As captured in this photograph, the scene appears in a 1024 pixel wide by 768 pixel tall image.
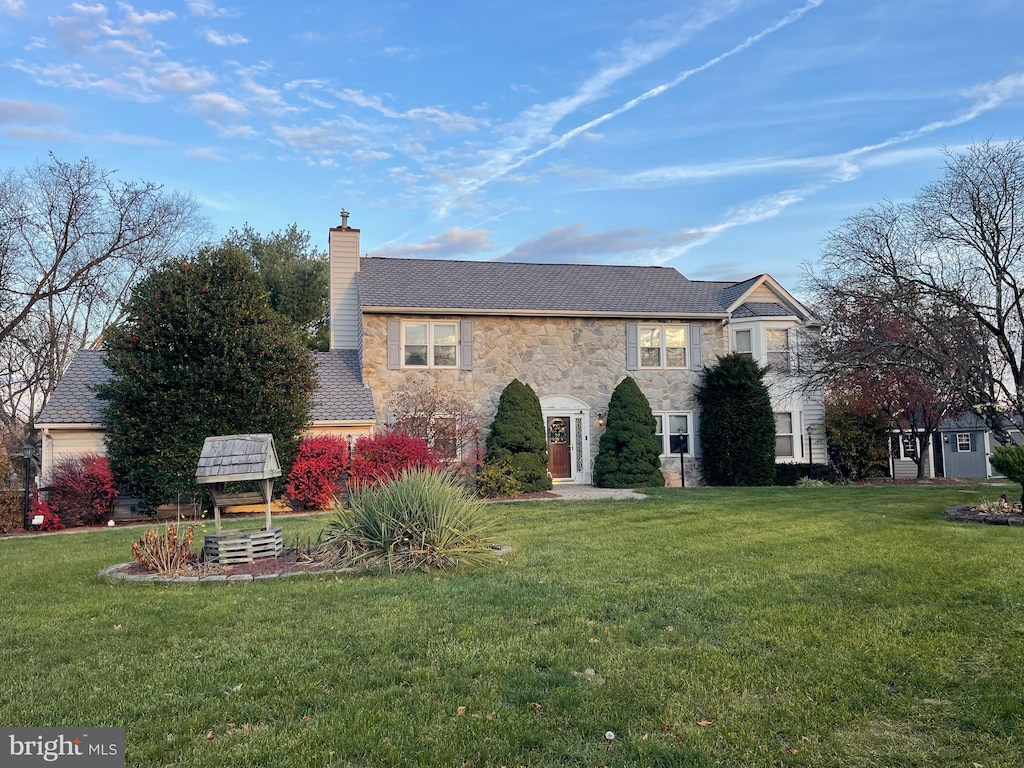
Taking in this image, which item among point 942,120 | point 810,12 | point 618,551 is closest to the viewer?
point 618,551

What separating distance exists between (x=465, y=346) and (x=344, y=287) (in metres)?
4.32

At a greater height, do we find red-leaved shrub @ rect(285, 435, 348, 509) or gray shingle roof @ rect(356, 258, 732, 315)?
gray shingle roof @ rect(356, 258, 732, 315)

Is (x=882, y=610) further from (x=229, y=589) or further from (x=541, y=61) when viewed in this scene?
(x=541, y=61)

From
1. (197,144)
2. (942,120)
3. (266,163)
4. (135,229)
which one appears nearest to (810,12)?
(942,120)

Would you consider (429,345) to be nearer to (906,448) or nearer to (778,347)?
(778,347)

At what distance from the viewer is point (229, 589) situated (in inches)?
259

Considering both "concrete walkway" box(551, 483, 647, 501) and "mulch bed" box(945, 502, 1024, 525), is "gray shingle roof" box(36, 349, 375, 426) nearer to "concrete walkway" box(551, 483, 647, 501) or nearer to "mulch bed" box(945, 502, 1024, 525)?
"concrete walkway" box(551, 483, 647, 501)

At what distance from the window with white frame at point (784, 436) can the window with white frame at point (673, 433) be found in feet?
9.32

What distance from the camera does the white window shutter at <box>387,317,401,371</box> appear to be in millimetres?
18391

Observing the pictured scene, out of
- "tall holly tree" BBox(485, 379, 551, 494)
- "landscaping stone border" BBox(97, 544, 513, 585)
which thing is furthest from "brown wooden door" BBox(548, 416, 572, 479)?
"landscaping stone border" BBox(97, 544, 513, 585)

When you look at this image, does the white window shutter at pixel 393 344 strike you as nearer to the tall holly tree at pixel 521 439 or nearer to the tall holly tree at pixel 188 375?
the tall holly tree at pixel 521 439

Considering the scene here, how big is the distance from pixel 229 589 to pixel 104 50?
36.4ft

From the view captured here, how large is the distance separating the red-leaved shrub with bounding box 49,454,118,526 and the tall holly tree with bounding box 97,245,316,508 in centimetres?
35

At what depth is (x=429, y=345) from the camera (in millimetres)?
18719
